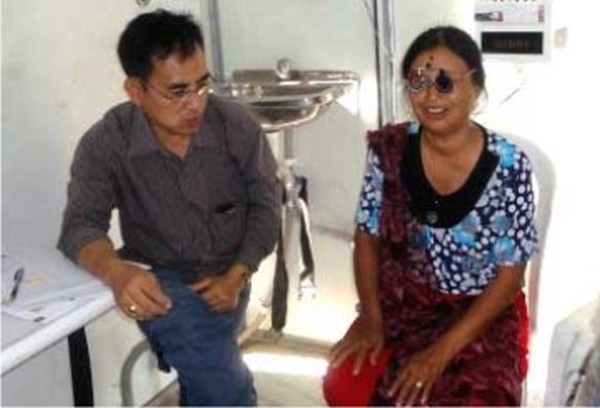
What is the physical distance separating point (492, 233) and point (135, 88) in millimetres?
817

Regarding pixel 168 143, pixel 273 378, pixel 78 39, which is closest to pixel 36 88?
pixel 78 39

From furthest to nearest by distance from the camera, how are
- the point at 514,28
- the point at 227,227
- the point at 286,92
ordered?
the point at 286,92, the point at 514,28, the point at 227,227

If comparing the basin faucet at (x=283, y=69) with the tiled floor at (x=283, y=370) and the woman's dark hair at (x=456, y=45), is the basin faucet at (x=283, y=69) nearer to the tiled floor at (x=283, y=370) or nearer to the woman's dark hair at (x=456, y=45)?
the tiled floor at (x=283, y=370)

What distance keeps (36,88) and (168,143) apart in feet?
1.53

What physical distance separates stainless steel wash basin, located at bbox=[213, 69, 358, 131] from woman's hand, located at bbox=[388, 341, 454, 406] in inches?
42.2

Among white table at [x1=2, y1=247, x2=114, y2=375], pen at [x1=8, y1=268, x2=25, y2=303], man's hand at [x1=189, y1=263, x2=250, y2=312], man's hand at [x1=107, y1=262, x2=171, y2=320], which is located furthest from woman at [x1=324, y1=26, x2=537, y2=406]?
pen at [x1=8, y1=268, x2=25, y2=303]

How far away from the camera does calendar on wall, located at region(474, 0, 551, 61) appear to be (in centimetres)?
217

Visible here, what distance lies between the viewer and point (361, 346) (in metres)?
1.60

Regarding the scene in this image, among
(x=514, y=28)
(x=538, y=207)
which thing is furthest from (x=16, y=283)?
(x=514, y=28)

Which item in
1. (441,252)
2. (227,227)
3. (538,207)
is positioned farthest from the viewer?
(227,227)

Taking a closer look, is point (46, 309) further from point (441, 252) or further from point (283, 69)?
point (283, 69)

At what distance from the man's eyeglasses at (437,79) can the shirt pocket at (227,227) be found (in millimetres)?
552

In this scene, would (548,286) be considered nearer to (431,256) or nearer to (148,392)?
(431,256)

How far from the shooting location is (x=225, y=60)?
9.27 ft
